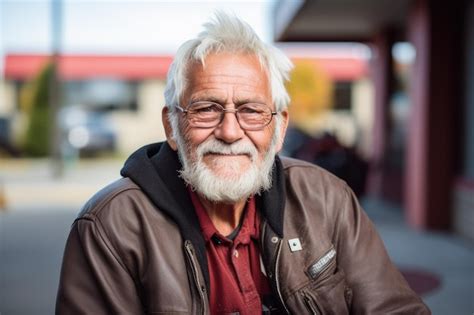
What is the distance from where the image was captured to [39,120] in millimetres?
25078

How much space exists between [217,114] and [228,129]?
7cm

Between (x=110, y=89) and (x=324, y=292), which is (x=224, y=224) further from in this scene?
(x=110, y=89)

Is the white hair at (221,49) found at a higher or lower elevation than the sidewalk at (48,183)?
higher

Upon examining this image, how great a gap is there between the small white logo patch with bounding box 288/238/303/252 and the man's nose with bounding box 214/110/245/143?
406 mm

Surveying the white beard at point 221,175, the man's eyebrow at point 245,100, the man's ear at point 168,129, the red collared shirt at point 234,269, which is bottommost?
the red collared shirt at point 234,269

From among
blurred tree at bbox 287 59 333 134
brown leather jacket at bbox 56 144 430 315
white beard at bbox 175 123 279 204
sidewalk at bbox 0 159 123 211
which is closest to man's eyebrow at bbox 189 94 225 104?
white beard at bbox 175 123 279 204

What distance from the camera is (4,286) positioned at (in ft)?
17.6

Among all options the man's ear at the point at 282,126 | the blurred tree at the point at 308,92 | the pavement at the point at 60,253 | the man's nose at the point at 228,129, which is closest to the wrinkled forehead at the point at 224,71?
the man's nose at the point at 228,129

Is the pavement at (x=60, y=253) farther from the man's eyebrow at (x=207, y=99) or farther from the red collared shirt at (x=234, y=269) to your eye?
the man's eyebrow at (x=207, y=99)

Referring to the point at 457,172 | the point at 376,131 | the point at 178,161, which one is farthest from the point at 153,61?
the point at 178,161

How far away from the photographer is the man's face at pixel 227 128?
6.89 feet

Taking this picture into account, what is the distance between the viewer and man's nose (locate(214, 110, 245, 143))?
2.11 metres

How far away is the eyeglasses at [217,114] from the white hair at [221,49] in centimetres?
8

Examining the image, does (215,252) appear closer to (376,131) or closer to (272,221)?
(272,221)
